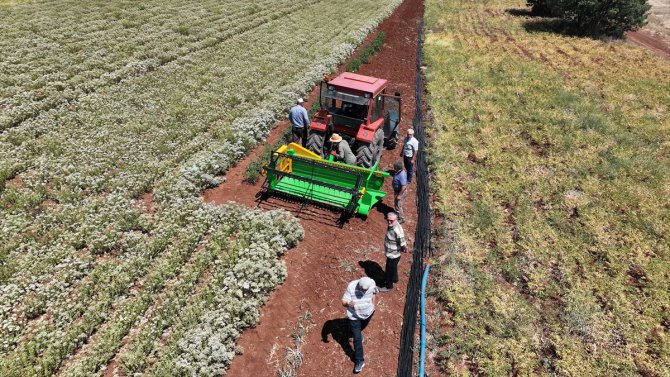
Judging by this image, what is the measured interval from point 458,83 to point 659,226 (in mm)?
12286

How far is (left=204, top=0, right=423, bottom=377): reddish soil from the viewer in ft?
23.3

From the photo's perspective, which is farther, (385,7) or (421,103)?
(385,7)

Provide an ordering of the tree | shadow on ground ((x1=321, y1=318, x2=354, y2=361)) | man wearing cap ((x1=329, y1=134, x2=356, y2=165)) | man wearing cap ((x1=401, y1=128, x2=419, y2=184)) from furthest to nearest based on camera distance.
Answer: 1. the tree
2. man wearing cap ((x1=401, y1=128, x2=419, y2=184))
3. man wearing cap ((x1=329, y1=134, x2=356, y2=165))
4. shadow on ground ((x1=321, y1=318, x2=354, y2=361))

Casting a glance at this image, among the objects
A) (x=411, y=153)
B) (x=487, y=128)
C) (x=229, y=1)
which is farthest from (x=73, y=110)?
(x=229, y=1)

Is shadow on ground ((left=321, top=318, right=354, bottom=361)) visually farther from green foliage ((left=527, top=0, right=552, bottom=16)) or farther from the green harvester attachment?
green foliage ((left=527, top=0, right=552, bottom=16))

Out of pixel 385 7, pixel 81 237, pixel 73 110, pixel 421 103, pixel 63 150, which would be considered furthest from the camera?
pixel 385 7

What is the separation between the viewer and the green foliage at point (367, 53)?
22077 mm

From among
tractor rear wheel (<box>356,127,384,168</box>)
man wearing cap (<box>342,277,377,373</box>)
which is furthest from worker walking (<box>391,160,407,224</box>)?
man wearing cap (<box>342,277,377,373</box>)

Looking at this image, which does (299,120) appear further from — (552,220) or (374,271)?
(552,220)

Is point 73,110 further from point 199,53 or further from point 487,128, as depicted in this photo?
point 487,128

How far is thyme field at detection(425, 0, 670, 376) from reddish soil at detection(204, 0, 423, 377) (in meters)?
1.09

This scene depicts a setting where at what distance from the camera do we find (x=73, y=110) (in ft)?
46.7

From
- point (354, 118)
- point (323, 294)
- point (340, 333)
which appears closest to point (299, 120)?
point (354, 118)

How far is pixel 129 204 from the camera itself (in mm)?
9945
